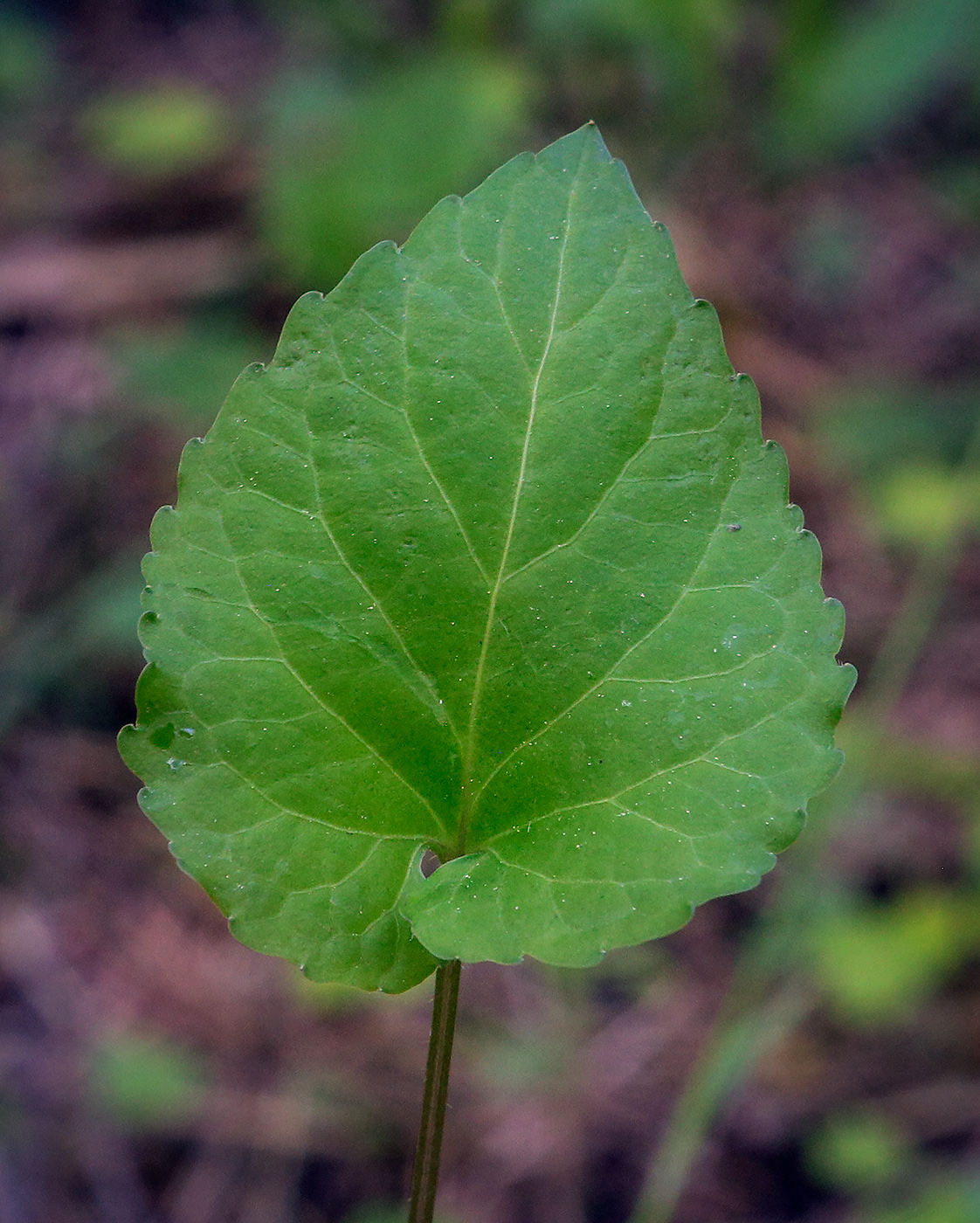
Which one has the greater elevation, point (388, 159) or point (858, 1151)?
point (388, 159)

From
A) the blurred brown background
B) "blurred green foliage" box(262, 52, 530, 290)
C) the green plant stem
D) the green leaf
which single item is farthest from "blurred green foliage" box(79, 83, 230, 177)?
the green plant stem

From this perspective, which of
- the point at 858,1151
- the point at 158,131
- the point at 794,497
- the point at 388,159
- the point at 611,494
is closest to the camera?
the point at 611,494

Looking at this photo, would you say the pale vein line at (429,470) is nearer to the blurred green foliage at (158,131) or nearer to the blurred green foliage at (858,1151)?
the blurred green foliage at (858,1151)

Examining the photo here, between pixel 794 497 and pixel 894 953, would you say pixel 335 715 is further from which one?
pixel 794 497

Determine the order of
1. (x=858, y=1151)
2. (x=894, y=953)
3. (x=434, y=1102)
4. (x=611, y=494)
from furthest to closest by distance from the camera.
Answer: (x=894, y=953), (x=858, y=1151), (x=611, y=494), (x=434, y=1102)

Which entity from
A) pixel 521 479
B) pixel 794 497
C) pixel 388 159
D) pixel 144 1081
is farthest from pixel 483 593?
pixel 388 159


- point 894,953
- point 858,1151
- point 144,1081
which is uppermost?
point 144,1081

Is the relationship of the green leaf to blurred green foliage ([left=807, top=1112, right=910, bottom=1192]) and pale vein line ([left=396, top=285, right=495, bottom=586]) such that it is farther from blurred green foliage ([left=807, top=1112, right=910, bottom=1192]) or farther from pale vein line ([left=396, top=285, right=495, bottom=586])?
blurred green foliage ([left=807, top=1112, right=910, bottom=1192])
